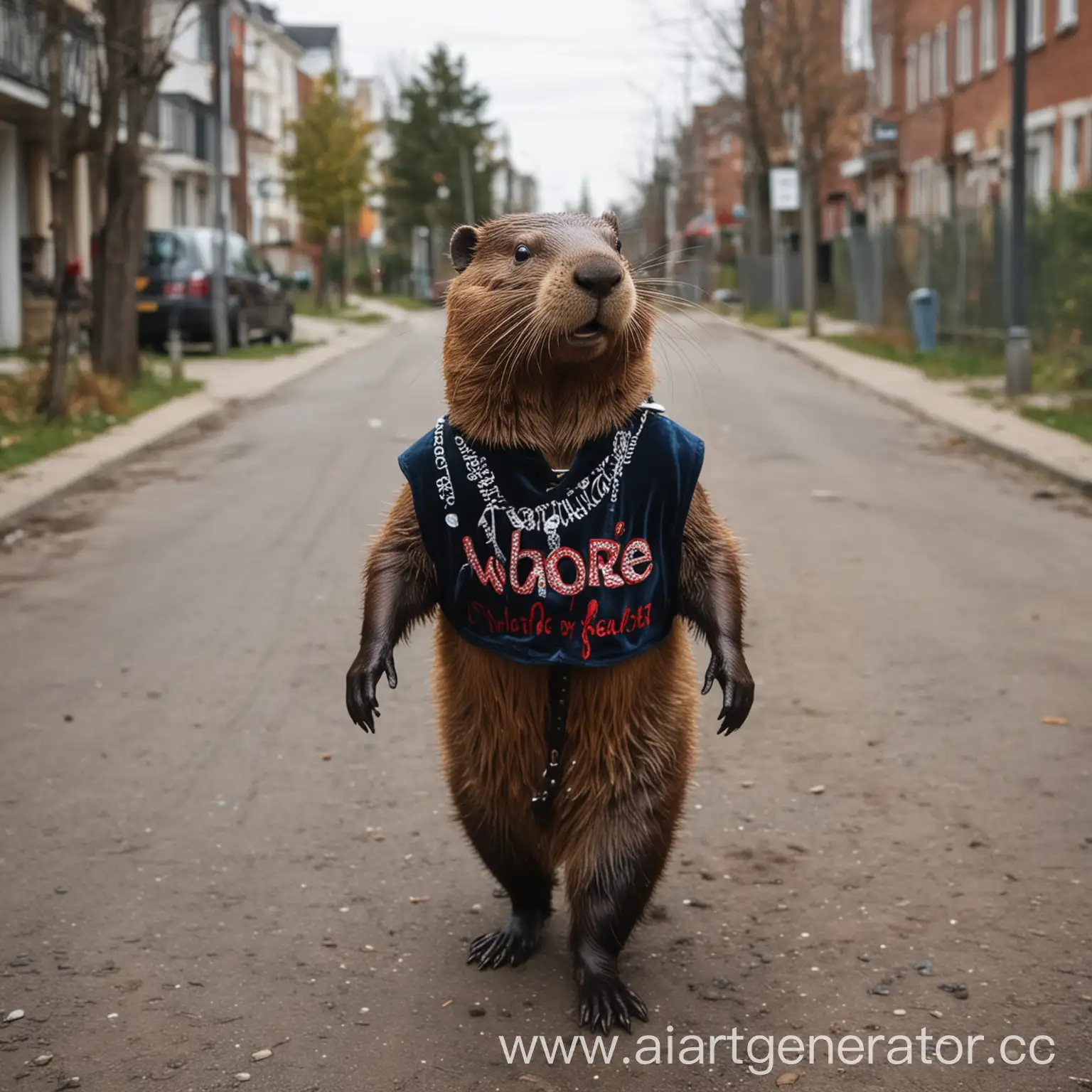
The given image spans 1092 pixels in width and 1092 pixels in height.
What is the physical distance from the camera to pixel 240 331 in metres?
28.6

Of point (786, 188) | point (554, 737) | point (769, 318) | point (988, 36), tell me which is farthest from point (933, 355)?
point (554, 737)

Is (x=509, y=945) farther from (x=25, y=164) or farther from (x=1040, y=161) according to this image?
(x=25, y=164)

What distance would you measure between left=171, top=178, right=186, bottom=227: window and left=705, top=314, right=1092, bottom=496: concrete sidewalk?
82.0 ft

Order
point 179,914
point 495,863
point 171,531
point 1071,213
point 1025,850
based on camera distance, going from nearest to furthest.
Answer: point 495,863, point 179,914, point 1025,850, point 171,531, point 1071,213

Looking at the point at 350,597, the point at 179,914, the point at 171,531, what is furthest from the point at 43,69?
the point at 179,914

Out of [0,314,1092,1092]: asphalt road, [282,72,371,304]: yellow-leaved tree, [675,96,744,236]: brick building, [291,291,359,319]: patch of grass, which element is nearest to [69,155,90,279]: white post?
[291,291,359,319]: patch of grass

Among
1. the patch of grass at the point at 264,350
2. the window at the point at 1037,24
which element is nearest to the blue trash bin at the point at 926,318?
the window at the point at 1037,24

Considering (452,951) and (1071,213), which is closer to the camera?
(452,951)

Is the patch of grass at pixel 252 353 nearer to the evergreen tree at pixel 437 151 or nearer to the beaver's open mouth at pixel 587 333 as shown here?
the beaver's open mouth at pixel 587 333

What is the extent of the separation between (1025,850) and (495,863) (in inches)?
63.7

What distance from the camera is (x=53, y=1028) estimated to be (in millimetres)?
3662

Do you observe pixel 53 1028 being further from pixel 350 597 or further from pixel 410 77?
pixel 410 77

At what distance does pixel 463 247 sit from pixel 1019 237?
15396 mm

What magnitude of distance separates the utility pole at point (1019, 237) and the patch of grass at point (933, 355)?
331 centimetres
